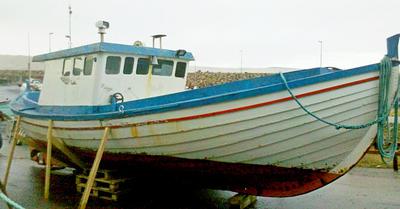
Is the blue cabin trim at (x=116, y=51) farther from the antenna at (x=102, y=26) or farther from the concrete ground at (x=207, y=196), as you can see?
the concrete ground at (x=207, y=196)

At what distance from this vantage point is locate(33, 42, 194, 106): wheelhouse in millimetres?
8008

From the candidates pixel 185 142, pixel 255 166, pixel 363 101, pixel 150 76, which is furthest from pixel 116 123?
pixel 363 101

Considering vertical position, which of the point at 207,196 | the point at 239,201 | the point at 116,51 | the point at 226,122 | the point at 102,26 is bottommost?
the point at 207,196

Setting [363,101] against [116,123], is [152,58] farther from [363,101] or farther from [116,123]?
[363,101]

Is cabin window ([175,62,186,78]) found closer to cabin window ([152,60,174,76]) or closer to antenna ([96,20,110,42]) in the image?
cabin window ([152,60,174,76])

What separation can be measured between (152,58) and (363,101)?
14.3ft

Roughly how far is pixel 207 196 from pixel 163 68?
273 cm

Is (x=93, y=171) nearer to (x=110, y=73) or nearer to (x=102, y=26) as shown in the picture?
(x=110, y=73)

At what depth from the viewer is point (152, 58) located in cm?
856

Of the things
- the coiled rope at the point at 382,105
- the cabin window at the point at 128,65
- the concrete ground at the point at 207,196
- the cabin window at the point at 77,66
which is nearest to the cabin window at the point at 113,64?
the cabin window at the point at 128,65

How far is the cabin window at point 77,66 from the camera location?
27.7ft

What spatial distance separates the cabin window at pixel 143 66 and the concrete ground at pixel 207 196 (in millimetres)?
2359

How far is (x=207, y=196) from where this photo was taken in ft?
28.1

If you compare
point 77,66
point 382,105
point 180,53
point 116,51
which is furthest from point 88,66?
point 382,105
